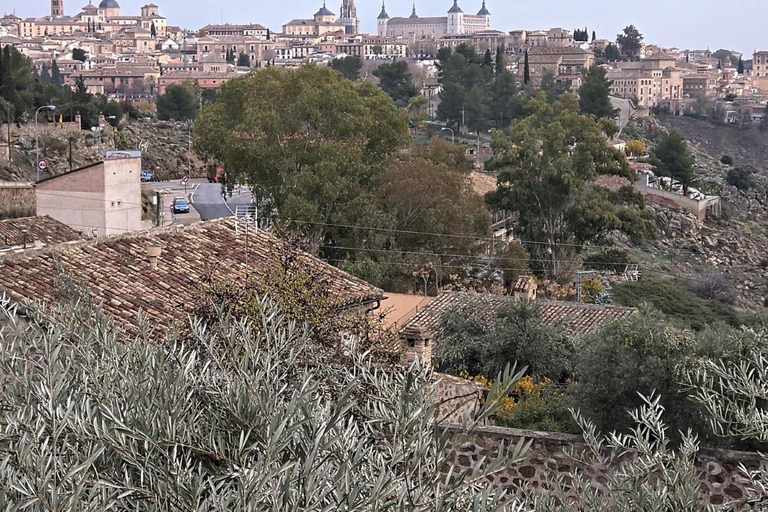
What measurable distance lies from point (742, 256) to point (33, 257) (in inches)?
1737

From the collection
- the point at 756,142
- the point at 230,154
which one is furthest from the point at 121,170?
the point at 756,142

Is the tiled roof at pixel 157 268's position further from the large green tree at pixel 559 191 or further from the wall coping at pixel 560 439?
the large green tree at pixel 559 191

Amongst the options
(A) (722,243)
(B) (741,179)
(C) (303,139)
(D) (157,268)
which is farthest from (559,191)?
(B) (741,179)

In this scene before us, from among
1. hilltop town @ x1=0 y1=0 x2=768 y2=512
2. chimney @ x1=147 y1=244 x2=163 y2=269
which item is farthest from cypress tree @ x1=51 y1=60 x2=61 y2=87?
chimney @ x1=147 y1=244 x2=163 y2=269

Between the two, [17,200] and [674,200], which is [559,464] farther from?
[674,200]

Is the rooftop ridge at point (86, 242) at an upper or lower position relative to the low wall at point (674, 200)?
upper

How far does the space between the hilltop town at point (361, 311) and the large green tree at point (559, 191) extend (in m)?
0.09

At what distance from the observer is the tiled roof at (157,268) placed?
970 centimetres

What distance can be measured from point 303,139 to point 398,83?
6562cm

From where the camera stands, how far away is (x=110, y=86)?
390 feet

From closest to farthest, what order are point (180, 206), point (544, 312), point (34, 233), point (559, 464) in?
point (559, 464), point (34, 233), point (544, 312), point (180, 206)

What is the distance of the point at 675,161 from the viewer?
6069 cm

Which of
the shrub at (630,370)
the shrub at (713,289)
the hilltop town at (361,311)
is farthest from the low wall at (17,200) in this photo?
the shrub at (713,289)

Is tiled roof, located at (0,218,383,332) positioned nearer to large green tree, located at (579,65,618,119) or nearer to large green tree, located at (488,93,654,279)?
large green tree, located at (488,93,654,279)
